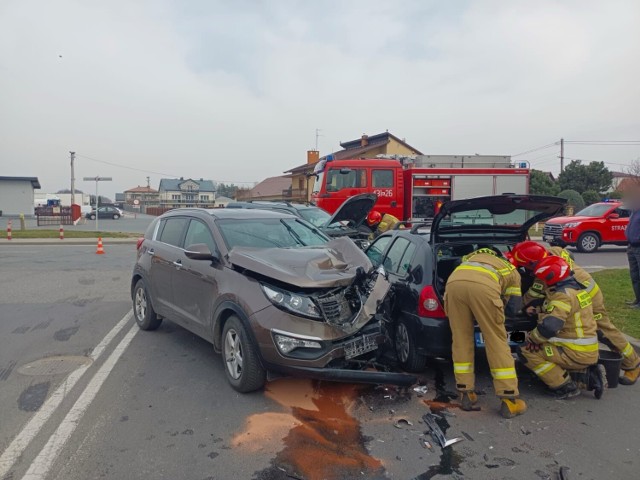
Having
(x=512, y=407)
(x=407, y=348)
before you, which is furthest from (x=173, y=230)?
(x=512, y=407)

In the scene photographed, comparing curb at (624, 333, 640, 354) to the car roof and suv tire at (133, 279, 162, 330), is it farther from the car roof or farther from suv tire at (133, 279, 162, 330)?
suv tire at (133, 279, 162, 330)

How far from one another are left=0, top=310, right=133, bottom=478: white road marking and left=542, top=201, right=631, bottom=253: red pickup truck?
14.9 meters

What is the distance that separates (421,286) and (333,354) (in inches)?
48.6

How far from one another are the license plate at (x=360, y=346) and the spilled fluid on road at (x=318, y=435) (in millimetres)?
449

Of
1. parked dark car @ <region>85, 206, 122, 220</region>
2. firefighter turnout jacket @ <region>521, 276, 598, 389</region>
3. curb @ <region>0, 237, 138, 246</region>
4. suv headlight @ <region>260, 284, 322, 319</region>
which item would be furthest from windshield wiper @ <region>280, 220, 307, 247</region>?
parked dark car @ <region>85, 206, 122, 220</region>

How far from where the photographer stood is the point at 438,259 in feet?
17.6

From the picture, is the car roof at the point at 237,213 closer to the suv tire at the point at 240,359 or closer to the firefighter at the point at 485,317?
the suv tire at the point at 240,359

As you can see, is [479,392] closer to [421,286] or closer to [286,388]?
[421,286]

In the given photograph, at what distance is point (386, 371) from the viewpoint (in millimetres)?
4512

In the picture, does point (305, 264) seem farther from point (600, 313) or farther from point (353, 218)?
point (353, 218)

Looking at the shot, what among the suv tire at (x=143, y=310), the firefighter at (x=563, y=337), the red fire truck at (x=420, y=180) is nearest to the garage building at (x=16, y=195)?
the red fire truck at (x=420, y=180)

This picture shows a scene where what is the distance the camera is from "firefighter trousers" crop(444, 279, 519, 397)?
4125mm

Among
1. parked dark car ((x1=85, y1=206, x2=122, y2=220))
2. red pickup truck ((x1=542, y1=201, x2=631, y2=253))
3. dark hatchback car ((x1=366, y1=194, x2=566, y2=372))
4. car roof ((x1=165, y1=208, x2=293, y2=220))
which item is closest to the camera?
dark hatchback car ((x1=366, y1=194, x2=566, y2=372))

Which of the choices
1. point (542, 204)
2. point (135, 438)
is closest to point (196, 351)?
point (135, 438)
